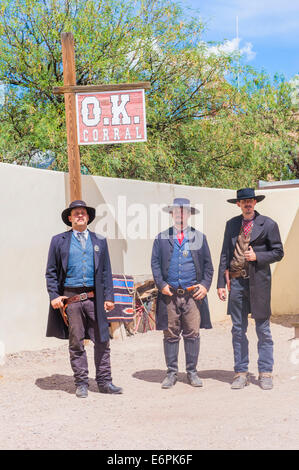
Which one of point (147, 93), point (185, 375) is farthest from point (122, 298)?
point (147, 93)

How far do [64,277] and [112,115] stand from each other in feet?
8.00

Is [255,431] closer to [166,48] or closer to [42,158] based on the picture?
[42,158]

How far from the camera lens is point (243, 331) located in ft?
20.5

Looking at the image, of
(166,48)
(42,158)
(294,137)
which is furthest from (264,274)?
(294,137)

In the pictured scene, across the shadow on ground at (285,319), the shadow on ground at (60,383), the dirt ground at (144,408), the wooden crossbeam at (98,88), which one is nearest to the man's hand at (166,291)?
the dirt ground at (144,408)

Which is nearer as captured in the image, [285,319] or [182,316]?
[182,316]

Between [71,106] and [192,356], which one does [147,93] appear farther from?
[192,356]

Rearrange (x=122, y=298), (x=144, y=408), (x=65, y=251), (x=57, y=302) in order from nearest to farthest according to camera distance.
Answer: (x=144, y=408) < (x=57, y=302) < (x=65, y=251) < (x=122, y=298)

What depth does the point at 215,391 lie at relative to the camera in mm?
6055

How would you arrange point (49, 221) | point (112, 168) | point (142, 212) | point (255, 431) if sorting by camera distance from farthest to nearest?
1. point (112, 168)
2. point (142, 212)
3. point (49, 221)
4. point (255, 431)

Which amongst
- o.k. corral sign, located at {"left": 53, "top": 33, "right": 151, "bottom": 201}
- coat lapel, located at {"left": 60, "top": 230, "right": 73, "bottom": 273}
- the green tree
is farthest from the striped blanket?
the green tree

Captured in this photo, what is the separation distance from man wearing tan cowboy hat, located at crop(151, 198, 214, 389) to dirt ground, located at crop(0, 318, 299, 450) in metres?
0.33

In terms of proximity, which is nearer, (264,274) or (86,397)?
(86,397)

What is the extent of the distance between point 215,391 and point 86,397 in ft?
4.11
